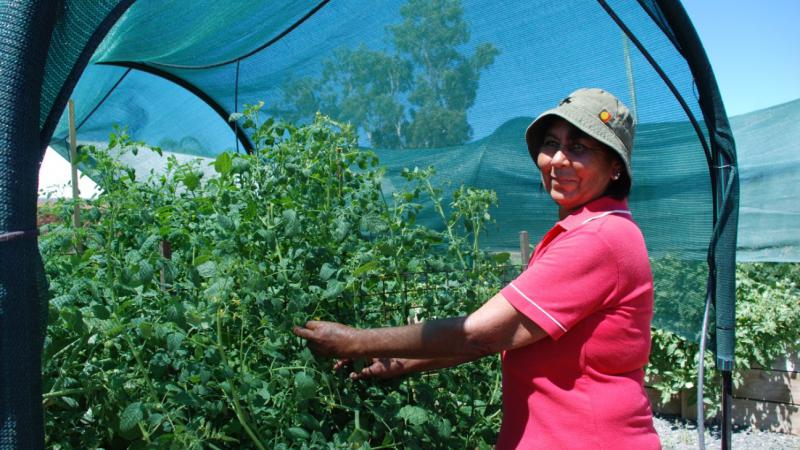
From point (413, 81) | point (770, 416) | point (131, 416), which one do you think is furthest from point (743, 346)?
point (131, 416)

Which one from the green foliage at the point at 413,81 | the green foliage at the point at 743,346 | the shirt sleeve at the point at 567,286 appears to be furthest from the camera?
the green foliage at the point at 743,346

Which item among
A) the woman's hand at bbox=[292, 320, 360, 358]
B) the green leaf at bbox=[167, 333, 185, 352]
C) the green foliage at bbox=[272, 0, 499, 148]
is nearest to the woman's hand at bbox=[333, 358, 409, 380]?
the woman's hand at bbox=[292, 320, 360, 358]

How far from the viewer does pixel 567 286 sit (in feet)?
4.32

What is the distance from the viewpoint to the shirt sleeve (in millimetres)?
1313

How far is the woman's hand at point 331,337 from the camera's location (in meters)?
1.34

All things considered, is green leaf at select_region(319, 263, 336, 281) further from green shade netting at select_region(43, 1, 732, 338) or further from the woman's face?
green shade netting at select_region(43, 1, 732, 338)

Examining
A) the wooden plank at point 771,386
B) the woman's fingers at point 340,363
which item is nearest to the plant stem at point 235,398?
the woman's fingers at point 340,363

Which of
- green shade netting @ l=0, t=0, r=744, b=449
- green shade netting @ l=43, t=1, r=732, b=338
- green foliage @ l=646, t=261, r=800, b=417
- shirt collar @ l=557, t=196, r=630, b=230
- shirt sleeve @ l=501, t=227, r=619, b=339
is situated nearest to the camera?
shirt sleeve @ l=501, t=227, r=619, b=339

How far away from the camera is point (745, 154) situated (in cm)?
402

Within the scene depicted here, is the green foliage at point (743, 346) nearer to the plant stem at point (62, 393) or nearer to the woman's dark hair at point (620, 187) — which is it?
the woman's dark hair at point (620, 187)

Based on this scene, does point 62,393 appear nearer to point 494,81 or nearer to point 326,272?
point 326,272

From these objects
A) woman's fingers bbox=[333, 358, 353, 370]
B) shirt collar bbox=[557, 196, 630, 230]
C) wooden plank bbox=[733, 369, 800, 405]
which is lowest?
wooden plank bbox=[733, 369, 800, 405]

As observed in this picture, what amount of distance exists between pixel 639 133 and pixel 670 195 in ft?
0.87

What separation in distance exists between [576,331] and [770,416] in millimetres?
3346
